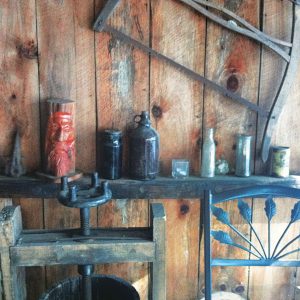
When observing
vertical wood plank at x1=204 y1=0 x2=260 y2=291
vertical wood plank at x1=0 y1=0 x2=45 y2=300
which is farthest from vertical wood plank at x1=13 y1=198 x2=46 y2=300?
vertical wood plank at x1=204 y1=0 x2=260 y2=291

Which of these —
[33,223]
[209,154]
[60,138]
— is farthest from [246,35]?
[33,223]

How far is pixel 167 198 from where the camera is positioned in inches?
58.4

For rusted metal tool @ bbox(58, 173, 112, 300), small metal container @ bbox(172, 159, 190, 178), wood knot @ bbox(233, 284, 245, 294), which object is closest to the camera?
rusted metal tool @ bbox(58, 173, 112, 300)

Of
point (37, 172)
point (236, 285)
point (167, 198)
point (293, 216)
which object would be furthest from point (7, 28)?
point (236, 285)

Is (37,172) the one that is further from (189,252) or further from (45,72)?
(189,252)

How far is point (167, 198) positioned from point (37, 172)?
1.37 ft

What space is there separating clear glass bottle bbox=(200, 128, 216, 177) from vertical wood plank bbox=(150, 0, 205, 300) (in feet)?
0.12

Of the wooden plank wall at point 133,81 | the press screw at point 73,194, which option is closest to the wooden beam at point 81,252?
the press screw at point 73,194

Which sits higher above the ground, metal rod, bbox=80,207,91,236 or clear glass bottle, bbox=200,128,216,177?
clear glass bottle, bbox=200,128,216,177

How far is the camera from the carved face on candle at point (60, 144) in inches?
55.3

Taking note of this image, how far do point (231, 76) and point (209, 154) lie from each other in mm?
257

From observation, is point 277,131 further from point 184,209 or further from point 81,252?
point 81,252

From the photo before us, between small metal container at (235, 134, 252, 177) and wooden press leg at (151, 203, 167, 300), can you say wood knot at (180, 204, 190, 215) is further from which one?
wooden press leg at (151, 203, 167, 300)

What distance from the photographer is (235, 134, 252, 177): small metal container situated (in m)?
1.49
